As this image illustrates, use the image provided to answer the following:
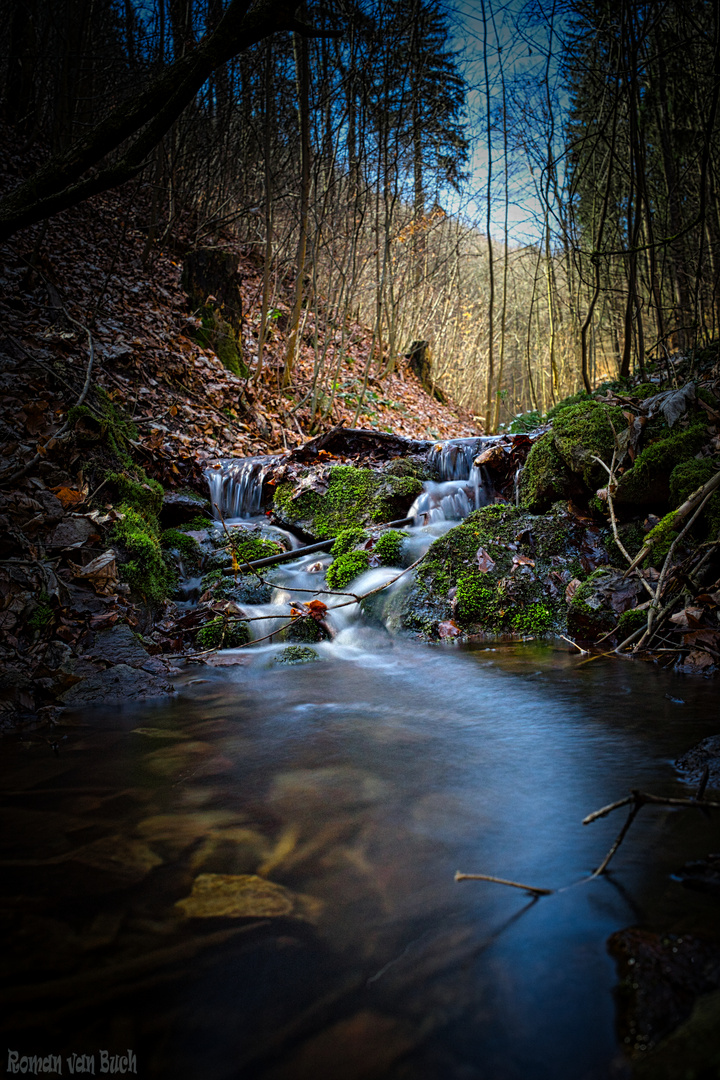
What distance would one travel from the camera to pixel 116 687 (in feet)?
11.0

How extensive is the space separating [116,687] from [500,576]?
3180mm

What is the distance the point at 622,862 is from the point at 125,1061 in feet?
4.18

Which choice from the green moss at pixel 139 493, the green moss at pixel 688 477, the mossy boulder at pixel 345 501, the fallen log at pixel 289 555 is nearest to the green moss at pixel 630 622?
the green moss at pixel 688 477

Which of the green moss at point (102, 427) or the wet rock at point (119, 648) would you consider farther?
the green moss at point (102, 427)

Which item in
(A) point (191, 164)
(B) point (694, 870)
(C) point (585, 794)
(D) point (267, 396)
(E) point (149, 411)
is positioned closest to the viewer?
(B) point (694, 870)

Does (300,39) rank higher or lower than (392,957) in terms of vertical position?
higher

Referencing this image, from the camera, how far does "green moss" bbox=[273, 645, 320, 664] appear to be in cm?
433

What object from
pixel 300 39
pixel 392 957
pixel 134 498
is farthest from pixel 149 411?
pixel 392 957

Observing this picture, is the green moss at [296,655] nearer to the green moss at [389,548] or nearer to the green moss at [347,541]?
the green moss at [389,548]

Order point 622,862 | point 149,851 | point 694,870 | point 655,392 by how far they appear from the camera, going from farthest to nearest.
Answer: point 655,392 < point 149,851 < point 622,862 < point 694,870

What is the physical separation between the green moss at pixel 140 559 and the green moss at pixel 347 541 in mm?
1801

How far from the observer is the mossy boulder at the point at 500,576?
4668 millimetres

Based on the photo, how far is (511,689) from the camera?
3287mm

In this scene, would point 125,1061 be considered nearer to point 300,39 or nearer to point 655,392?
point 655,392
